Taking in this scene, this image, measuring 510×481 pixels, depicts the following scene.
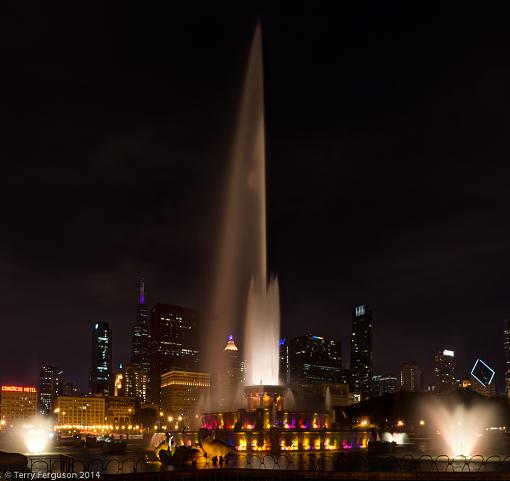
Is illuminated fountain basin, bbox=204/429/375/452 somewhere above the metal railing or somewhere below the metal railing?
above

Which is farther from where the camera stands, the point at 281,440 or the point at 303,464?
the point at 281,440

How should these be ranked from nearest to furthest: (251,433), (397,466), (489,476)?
(489,476)
(397,466)
(251,433)

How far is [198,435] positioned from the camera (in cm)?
6178

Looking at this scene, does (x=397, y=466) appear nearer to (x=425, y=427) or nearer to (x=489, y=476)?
(x=489, y=476)

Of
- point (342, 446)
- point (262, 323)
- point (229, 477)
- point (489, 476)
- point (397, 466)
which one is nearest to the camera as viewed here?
point (489, 476)

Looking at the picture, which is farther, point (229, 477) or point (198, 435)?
point (198, 435)

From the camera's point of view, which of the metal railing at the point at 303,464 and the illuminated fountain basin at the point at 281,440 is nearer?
the metal railing at the point at 303,464

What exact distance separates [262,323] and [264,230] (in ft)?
35.6

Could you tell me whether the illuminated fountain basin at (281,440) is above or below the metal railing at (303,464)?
above

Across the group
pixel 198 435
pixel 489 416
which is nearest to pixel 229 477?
pixel 198 435

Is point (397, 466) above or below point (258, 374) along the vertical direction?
below

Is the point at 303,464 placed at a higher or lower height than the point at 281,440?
lower

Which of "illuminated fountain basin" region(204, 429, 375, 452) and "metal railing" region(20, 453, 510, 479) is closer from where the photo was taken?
"metal railing" region(20, 453, 510, 479)

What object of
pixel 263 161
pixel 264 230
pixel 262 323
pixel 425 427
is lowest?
pixel 425 427
